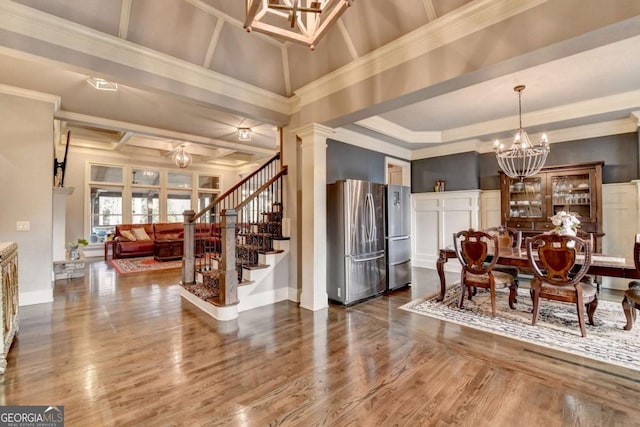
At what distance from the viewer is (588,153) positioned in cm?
511

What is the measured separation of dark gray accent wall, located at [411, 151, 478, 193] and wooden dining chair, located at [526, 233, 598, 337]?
3.26 meters

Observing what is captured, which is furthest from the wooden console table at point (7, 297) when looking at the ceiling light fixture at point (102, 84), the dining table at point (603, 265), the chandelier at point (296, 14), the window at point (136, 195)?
the window at point (136, 195)

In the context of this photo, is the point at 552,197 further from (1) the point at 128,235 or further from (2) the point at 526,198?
(1) the point at 128,235

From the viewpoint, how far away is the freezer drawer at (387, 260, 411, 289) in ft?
15.5

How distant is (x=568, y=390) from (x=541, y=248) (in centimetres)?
158

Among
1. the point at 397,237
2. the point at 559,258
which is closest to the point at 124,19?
the point at 397,237

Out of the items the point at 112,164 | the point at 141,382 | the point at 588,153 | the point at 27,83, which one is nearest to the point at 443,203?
the point at 588,153

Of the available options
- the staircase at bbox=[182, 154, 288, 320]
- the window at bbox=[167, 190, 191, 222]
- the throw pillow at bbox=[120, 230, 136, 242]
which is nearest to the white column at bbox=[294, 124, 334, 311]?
the staircase at bbox=[182, 154, 288, 320]

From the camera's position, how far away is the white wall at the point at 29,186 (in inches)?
156

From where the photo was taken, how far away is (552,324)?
3.32m

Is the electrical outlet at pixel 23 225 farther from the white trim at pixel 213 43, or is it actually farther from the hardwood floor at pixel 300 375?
the white trim at pixel 213 43

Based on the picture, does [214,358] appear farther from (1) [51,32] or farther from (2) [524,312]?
(2) [524,312]

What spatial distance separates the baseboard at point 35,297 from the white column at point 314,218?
3.70 meters

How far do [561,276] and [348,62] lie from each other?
11.0ft
